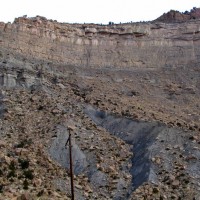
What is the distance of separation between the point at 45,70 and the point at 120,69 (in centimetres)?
853

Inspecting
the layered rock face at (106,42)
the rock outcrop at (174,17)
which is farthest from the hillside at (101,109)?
the rock outcrop at (174,17)

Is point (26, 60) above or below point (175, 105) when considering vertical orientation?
above

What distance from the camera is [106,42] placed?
2040 inches

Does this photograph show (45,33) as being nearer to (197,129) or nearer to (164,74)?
(164,74)

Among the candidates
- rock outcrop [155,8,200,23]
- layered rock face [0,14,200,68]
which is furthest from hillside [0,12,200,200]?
rock outcrop [155,8,200,23]

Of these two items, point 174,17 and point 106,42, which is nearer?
point 106,42

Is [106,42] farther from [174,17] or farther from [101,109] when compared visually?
[101,109]

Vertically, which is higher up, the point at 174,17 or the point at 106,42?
the point at 174,17

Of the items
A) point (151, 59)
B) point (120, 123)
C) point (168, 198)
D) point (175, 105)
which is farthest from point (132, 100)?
point (168, 198)

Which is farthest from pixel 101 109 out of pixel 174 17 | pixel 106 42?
pixel 174 17

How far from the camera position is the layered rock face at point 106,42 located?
4634 cm

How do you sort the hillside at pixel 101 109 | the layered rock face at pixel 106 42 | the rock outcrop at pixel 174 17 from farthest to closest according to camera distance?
the rock outcrop at pixel 174 17 < the layered rock face at pixel 106 42 < the hillside at pixel 101 109

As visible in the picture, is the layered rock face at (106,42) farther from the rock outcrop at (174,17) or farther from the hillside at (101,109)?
the rock outcrop at (174,17)

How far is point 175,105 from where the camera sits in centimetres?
4294
